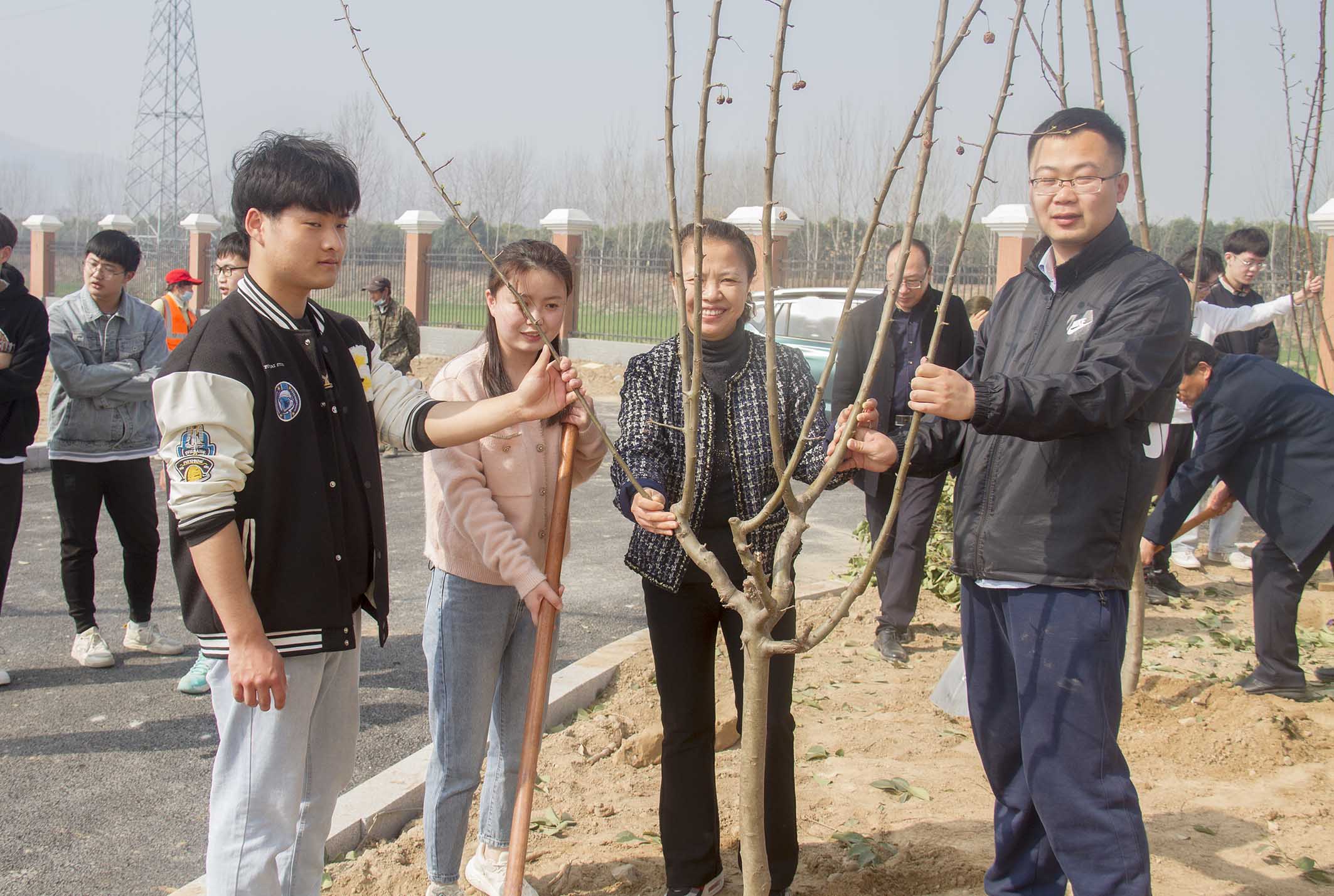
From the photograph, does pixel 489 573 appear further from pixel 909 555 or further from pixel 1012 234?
pixel 1012 234

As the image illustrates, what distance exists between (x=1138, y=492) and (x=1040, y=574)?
289 millimetres

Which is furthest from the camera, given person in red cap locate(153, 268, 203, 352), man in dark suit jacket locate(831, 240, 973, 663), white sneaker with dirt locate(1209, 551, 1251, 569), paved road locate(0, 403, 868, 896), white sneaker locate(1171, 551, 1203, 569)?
white sneaker with dirt locate(1209, 551, 1251, 569)

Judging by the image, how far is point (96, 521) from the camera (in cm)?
519

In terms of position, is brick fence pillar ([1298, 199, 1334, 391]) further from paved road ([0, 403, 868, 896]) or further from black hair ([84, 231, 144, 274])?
black hair ([84, 231, 144, 274])

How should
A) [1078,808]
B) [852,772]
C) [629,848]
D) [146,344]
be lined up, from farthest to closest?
[146,344]
[852,772]
[629,848]
[1078,808]

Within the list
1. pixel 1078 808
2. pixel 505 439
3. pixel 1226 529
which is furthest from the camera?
pixel 1226 529

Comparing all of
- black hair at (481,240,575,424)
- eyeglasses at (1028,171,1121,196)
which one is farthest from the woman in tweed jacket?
eyeglasses at (1028,171,1121,196)

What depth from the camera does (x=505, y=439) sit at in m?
3.05

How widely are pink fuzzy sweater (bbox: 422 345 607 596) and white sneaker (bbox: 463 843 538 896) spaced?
810mm

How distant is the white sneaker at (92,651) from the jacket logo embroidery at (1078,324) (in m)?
4.52

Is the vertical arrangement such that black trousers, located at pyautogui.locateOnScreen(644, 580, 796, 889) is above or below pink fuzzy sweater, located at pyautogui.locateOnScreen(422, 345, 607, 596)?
below

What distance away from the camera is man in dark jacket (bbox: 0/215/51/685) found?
4820 mm

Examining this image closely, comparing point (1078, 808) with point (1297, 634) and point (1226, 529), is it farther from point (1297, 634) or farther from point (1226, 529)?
point (1226, 529)

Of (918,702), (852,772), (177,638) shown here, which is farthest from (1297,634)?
(177,638)
